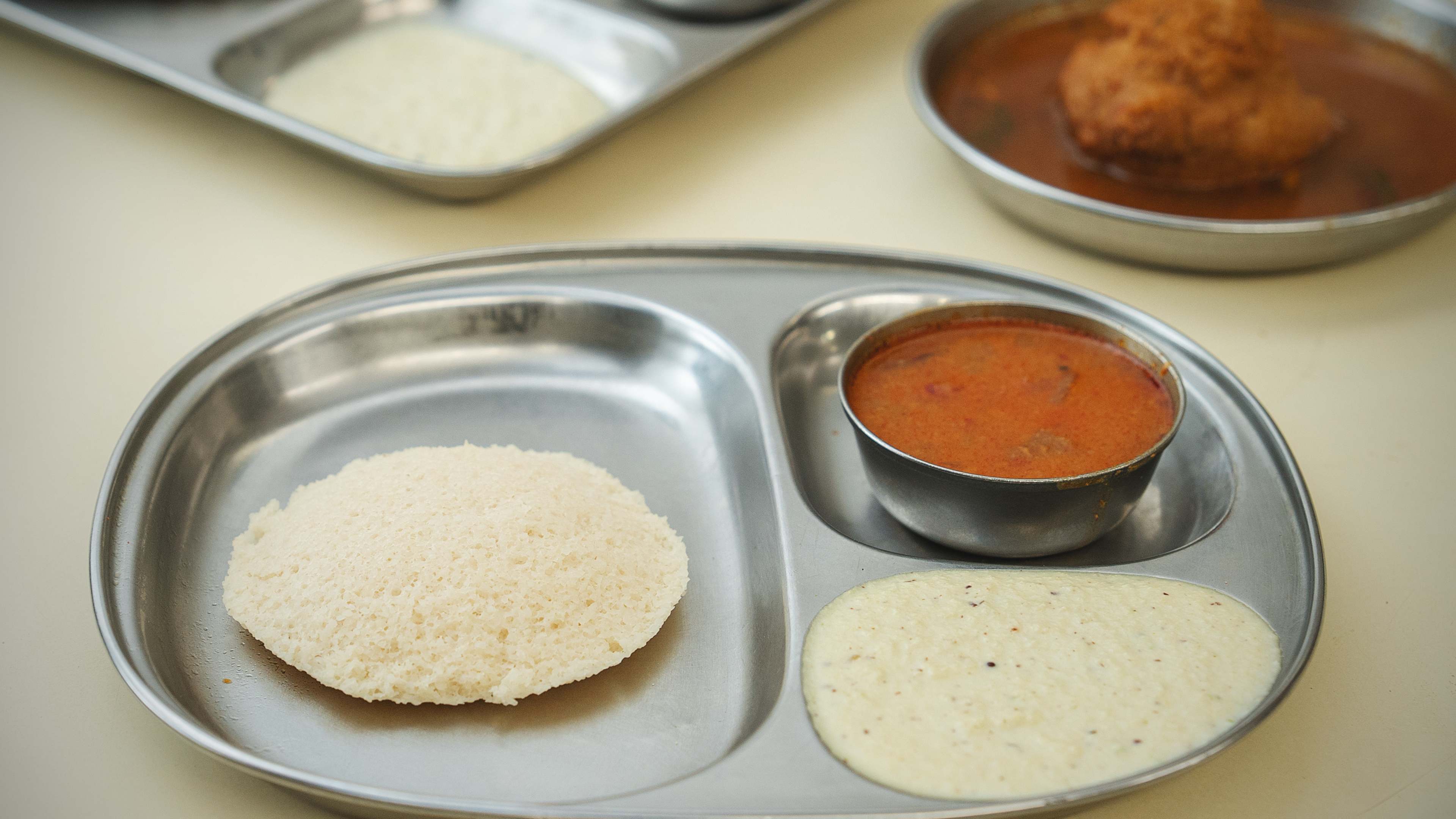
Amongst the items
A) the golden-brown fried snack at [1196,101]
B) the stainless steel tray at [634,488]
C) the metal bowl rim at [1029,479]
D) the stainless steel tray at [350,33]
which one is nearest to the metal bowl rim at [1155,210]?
the golden-brown fried snack at [1196,101]

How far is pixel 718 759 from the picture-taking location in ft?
3.60

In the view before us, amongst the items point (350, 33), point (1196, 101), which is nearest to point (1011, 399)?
point (1196, 101)

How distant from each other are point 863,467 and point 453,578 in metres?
0.61

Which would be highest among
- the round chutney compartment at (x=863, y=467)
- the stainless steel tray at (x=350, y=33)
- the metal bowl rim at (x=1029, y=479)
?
the stainless steel tray at (x=350, y=33)

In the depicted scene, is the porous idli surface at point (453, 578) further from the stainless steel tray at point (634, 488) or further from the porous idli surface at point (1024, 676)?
the porous idli surface at point (1024, 676)

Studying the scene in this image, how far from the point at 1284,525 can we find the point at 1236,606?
0.17 meters

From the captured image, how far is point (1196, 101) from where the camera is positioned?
6.65 ft

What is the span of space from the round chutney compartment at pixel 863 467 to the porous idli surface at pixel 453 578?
26cm

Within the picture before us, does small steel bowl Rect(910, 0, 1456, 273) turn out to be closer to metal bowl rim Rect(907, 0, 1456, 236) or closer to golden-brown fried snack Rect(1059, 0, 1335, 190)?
metal bowl rim Rect(907, 0, 1456, 236)

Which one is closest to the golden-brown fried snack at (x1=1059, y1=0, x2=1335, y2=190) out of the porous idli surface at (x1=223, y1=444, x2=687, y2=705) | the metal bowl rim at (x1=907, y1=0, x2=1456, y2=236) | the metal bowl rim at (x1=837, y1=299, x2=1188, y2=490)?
the metal bowl rim at (x1=907, y1=0, x2=1456, y2=236)

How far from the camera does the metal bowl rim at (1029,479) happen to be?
4.11ft

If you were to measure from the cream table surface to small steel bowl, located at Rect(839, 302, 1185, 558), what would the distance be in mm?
296

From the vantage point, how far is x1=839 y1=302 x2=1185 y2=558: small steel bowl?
49.9 inches

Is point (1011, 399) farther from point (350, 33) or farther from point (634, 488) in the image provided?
point (350, 33)
